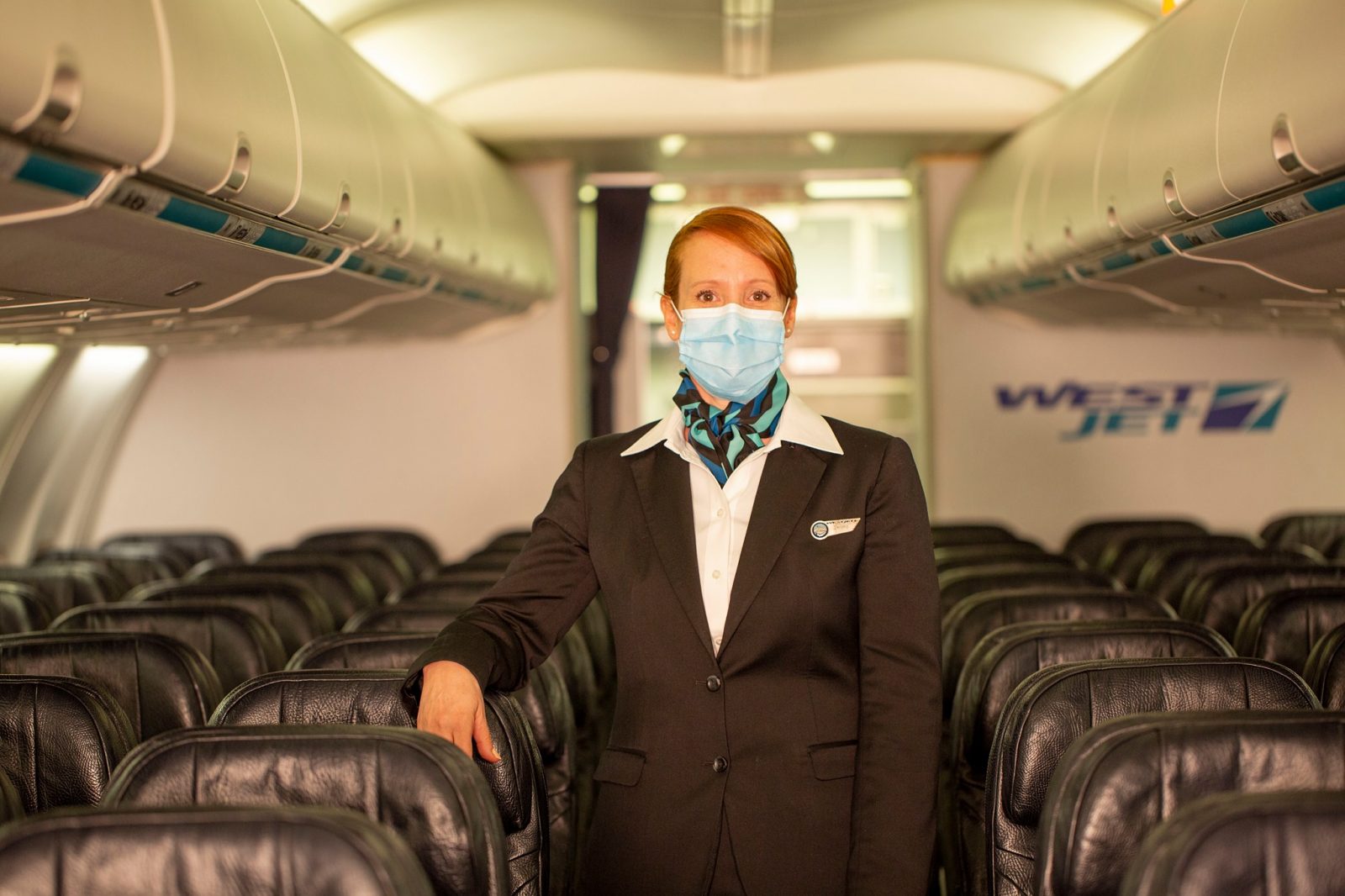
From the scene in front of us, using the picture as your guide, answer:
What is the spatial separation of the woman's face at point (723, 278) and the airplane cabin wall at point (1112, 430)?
8864 mm

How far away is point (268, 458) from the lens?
11.4m

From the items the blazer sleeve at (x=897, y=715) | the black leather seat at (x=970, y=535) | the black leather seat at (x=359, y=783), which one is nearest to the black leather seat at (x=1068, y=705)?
the blazer sleeve at (x=897, y=715)

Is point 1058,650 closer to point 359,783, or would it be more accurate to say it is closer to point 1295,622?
point 1295,622

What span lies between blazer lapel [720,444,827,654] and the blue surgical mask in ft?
0.51

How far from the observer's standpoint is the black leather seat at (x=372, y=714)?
297 centimetres

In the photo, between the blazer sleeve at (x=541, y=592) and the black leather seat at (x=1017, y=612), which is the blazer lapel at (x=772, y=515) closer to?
the blazer sleeve at (x=541, y=592)

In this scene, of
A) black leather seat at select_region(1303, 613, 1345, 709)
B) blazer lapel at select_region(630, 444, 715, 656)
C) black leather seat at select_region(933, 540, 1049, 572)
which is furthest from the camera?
black leather seat at select_region(933, 540, 1049, 572)

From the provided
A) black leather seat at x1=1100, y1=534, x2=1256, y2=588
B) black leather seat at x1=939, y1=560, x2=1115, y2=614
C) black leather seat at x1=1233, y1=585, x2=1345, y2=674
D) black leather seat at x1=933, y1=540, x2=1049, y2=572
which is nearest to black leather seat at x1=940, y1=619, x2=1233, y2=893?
black leather seat at x1=1233, y1=585, x2=1345, y2=674

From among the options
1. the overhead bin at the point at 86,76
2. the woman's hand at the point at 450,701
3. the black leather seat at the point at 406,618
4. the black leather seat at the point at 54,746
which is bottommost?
the black leather seat at the point at 54,746

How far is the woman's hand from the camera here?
7.72 ft

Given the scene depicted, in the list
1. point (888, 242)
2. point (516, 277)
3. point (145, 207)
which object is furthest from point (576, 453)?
point (888, 242)

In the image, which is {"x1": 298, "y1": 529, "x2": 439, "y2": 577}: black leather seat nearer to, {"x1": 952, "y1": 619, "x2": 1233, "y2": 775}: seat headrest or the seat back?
{"x1": 952, "y1": 619, "x2": 1233, "y2": 775}: seat headrest

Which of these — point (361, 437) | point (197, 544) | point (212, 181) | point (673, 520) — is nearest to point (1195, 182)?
point (673, 520)

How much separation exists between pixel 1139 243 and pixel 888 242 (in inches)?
259
